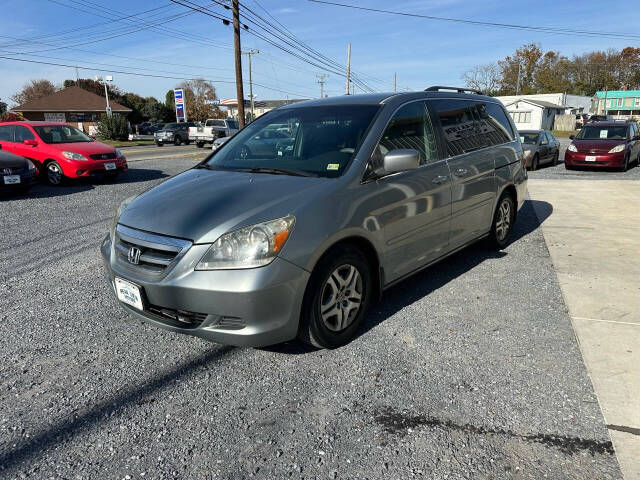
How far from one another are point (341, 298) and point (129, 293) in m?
1.42

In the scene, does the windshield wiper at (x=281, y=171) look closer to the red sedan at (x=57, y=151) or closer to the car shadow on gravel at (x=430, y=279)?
the car shadow on gravel at (x=430, y=279)

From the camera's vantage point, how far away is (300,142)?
154 inches

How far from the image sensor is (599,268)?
5117 millimetres

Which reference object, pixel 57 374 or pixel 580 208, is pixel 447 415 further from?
pixel 580 208

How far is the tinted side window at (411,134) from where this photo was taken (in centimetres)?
367

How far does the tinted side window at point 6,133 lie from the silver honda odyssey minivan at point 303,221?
10240 millimetres

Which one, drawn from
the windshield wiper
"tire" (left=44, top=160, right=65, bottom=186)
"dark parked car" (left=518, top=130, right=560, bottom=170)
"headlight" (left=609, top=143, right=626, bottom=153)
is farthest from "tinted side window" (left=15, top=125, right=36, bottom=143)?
"headlight" (left=609, top=143, right=626, bottom=153)

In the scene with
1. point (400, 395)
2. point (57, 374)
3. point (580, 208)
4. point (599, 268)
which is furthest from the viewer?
point (580, 208)

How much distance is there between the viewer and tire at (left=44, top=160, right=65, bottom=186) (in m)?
11.2

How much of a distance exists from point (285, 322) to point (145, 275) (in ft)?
3.08

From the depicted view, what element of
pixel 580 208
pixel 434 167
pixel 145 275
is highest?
pixel 434 167

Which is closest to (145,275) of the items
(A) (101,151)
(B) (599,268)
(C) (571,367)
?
(C) (571,367)

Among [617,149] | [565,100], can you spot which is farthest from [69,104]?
[565,100]

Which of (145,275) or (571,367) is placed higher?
(145,275)
